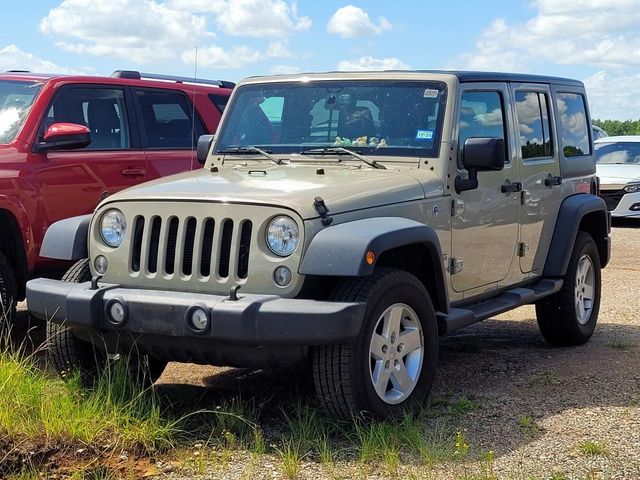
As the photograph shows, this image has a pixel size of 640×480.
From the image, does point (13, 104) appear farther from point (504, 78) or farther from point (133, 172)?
point (504, 78)

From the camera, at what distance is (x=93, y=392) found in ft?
16.7

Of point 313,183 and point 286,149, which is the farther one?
point 286,149

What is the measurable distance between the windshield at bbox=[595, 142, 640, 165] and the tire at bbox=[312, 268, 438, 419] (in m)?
13.4

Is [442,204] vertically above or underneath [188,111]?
underneath

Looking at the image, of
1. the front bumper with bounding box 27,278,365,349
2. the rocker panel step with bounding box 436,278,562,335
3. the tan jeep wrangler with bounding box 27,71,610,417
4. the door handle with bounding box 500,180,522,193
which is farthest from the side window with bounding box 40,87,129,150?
the rocker panel step with bounding box 436,278,562,335

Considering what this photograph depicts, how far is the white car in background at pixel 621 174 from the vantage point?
1641 cm

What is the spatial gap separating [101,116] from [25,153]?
893 millimetres

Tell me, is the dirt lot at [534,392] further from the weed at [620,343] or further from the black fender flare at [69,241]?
the black fender flare at [69,241]

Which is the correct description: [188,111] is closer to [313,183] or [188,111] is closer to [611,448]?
[313,183]

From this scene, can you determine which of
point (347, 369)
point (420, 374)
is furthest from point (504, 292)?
point (347, 369)

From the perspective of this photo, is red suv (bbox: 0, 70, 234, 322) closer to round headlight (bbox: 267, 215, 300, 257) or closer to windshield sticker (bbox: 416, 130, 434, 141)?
windshield sticker (bbox: 416, 130, 434, 141)

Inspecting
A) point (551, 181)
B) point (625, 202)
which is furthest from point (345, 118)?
point (625, 202)

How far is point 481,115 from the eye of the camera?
6277mm

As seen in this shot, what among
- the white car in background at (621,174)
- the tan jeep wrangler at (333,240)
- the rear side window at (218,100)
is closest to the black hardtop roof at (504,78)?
the tan jeep wrangler at (333,240)
